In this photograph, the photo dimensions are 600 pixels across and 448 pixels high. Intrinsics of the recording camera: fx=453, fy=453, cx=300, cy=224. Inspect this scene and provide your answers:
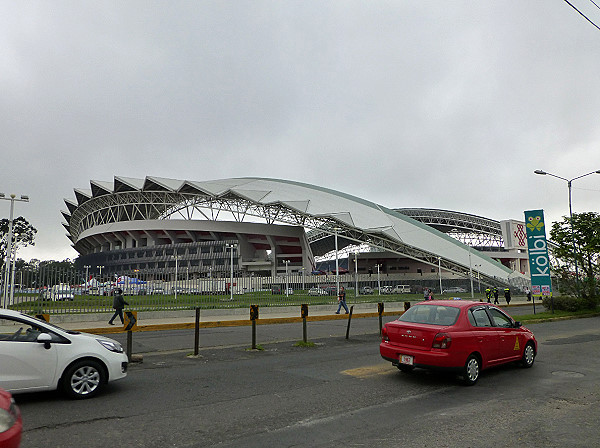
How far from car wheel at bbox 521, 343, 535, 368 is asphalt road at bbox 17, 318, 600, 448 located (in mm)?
196

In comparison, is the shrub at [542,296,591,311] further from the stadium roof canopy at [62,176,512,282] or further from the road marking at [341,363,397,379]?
the stadium roof canopy at [62,176,512,282]

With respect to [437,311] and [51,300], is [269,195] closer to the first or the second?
[51,300]

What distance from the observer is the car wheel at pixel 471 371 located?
7894 mm

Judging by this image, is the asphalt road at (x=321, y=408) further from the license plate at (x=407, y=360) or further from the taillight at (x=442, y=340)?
the taillight at (x=442, y=340)

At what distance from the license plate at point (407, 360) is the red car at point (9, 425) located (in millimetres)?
6124

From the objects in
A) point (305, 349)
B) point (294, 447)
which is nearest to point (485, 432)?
point (294, 447)

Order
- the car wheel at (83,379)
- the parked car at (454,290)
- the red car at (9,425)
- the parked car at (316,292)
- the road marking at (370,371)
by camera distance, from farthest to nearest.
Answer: the parked car at (454,290), the parked car at (316,292), the road marking at (370,371), the car wheel at (83,379), the red car at (9,425)

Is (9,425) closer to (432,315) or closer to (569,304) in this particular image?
(432,315)

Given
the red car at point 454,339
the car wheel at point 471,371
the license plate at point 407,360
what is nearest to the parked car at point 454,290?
the red car at point 454,339

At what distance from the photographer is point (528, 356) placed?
9.74m

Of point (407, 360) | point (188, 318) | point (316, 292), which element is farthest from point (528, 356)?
point (316, 292)

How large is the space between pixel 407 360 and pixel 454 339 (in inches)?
35.9

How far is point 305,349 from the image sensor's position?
12703 mm

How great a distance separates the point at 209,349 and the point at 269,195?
53.2 metres
